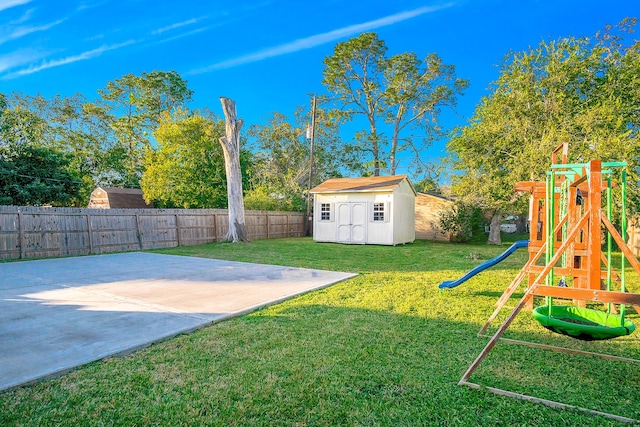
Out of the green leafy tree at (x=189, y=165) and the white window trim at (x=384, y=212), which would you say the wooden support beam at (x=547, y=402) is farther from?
the green leafy tree at (x=189, y=165)

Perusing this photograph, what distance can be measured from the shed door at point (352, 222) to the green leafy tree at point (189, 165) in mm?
7614

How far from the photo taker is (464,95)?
23.0 m

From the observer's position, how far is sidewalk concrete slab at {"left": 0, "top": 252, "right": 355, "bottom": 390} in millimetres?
2996

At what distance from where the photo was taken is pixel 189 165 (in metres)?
18.8

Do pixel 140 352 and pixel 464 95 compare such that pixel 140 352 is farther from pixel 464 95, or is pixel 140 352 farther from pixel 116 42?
pixel 464 95

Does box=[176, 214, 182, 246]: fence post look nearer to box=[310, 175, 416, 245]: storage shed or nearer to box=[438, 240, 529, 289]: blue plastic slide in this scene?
box=[310, 175, 416, 245]: storage shed

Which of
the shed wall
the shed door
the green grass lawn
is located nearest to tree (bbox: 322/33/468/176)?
the shed wall

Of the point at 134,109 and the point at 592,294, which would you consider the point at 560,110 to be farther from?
the point at 134,109

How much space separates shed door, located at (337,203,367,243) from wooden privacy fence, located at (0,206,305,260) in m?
4.51

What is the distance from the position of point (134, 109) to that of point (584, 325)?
98.9ft

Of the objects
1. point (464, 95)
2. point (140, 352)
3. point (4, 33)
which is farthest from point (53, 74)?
point (140, 352)

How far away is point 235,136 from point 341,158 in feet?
37.8

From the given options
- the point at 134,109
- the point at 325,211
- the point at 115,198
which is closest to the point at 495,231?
the point at 325,211

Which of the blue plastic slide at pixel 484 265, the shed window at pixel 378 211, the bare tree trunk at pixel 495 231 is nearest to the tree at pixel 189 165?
the shed window at pixel 378 211
